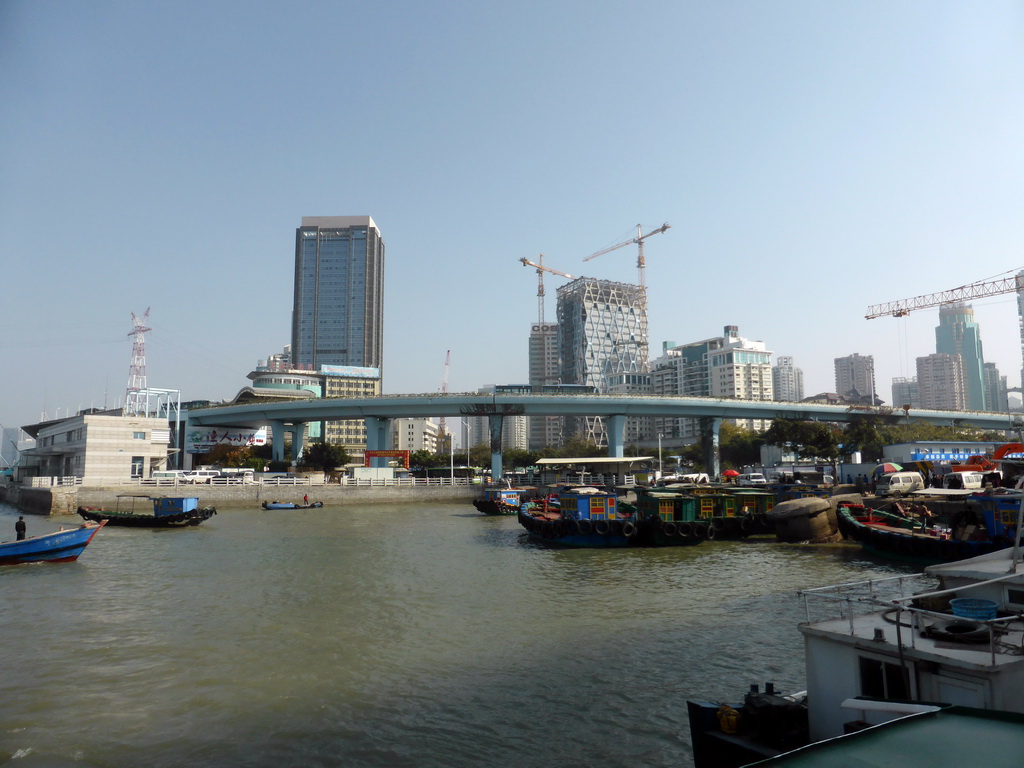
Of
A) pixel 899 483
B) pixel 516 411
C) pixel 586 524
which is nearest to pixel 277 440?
pixel 516 411

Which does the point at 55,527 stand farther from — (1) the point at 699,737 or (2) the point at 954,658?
(2) the point at 954,658

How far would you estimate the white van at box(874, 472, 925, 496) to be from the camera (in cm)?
4044

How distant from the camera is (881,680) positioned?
24.1 ft

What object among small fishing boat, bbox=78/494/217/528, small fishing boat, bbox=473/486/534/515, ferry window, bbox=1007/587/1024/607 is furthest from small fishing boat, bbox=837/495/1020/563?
small fishing boat, bbox=78/494/217/528

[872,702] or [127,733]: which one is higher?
[872,702]

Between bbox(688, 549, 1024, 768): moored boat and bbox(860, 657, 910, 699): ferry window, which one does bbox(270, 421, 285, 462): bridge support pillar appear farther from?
bbox(860, 657, 910, 699): ferry window

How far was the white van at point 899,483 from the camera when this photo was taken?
133 feet

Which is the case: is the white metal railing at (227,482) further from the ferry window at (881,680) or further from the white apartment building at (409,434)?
the white apartment building at (409,434)

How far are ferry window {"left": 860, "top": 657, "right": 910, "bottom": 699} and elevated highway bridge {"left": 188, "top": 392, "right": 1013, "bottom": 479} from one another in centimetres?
7009

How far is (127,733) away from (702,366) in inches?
7176

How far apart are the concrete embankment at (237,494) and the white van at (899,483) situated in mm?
36858

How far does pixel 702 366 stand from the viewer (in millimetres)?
182125

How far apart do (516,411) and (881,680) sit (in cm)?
7201

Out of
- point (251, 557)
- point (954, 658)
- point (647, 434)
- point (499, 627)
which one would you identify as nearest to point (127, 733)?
point (499, 627)
